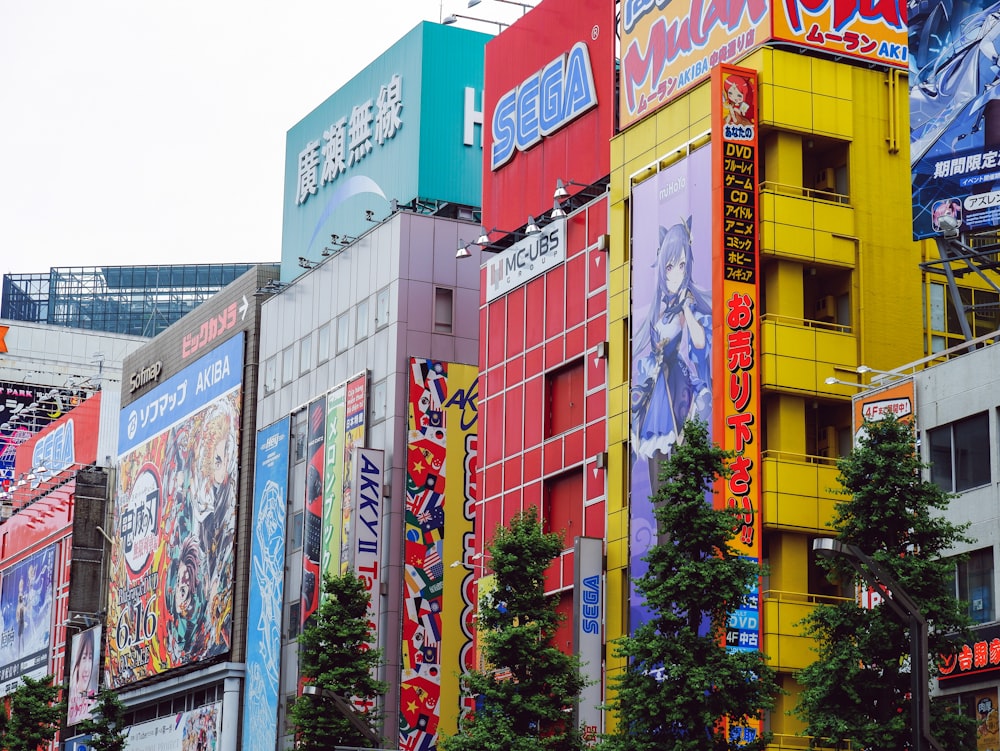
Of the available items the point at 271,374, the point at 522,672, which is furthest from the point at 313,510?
the point at 522,672

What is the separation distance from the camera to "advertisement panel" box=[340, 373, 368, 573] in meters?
81.1

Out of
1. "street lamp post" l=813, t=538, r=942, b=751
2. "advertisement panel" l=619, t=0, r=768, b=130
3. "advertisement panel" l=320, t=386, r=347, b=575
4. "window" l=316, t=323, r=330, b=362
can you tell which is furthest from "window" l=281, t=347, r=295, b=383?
"street lamp post" l=813, t=538, r=942, b=751

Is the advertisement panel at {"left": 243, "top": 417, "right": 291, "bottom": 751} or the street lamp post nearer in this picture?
the street lamp post

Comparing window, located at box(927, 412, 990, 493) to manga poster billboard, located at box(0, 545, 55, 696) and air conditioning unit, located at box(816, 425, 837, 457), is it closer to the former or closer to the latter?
air conditioning unit, located at box(816, 425, 837, 457)

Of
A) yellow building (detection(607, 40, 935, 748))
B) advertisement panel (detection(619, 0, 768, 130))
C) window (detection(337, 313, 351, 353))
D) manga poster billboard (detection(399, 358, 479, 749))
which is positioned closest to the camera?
yellow building (detection(607, 40, 935, 748))

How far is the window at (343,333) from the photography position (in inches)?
3457

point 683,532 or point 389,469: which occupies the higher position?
point 389,469

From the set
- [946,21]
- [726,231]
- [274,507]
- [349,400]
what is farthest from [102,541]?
[946,21]

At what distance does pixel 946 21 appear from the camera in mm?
58000

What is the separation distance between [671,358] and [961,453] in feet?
44.9

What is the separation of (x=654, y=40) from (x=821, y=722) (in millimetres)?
32677

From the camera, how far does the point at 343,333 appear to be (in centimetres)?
8844

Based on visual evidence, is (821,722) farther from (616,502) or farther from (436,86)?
(436,86)

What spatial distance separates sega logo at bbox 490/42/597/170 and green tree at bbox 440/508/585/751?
22052mm
